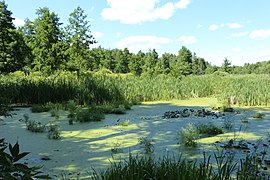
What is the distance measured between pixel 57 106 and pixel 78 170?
4.57 meters

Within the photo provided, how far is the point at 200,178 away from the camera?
179cm

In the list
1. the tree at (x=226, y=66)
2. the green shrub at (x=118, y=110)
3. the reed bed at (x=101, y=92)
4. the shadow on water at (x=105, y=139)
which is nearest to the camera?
the shadow on water at (x=105, y=139)

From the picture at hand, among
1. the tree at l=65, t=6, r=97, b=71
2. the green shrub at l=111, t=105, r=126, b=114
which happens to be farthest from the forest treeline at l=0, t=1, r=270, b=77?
the green shrub at l=111, t=105, r=126, b=114

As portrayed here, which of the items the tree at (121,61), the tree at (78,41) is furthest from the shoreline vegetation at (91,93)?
the tree at (121,61)

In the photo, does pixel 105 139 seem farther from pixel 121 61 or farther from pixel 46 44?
pixel 121 61

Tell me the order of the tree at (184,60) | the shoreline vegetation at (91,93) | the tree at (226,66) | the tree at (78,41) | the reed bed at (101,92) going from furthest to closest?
the tree at (226,66) < the tree at (184,60) < the tree at (78,41) < the reed bed at (101,92) < the shoreline vegetation at (91,93)

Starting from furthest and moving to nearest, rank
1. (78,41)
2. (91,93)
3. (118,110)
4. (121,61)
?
(121,61) < (78,41) < (91,93) < (118,110)

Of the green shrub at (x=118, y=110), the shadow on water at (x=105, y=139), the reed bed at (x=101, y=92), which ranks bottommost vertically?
the shadow on water at (x=105, y=139)

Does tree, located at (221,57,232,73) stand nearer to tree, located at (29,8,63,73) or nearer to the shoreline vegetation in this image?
the shoreline vegetation

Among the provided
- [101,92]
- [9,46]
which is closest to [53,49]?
[9,46]

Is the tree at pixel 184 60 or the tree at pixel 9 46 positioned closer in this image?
the tree at pixel 9 46

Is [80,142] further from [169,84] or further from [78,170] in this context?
[169,84]

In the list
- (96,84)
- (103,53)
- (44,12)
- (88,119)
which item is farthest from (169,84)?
(103,53)

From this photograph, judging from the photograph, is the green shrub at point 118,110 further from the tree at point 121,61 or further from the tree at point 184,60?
the tree at point 121,61
